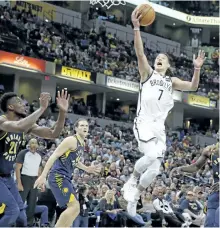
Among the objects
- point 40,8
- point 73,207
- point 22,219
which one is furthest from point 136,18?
point 40,8

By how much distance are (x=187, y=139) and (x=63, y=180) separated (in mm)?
21074

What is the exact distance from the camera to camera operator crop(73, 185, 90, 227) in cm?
1112

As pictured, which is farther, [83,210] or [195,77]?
[83,210]

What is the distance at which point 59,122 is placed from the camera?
618 cm

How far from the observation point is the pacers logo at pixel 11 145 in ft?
21.4

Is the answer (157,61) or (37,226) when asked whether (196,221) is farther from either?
(157,61)

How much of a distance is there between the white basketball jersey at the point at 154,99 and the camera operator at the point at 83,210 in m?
4.86

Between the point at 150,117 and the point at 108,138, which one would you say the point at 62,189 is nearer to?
the point at 150,117

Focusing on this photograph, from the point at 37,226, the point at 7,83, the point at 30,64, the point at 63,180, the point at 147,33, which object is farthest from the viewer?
the point at 147,33

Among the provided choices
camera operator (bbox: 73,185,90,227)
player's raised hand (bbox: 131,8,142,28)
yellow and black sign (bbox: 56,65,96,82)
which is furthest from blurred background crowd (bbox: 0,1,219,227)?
player's raised hand (bbox: 131,8,142,28)

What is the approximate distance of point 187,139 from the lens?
28.4 m

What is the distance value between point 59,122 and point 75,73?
20.2 metres

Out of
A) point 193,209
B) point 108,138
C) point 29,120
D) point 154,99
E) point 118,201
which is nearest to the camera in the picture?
point 29,120

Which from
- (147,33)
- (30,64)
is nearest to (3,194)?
(30,64)
